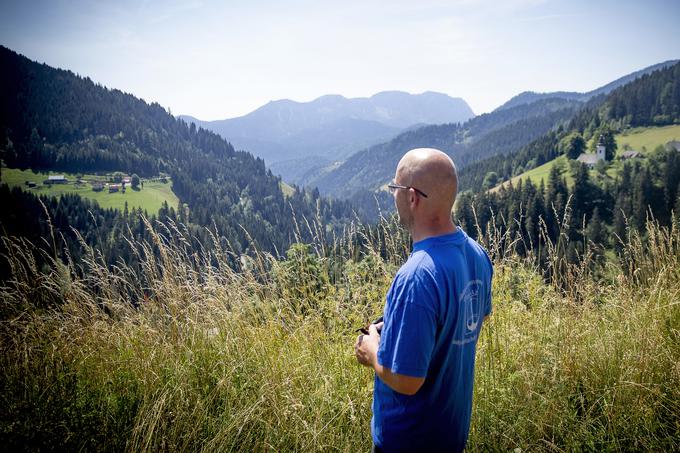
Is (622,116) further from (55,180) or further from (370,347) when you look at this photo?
(55,180)

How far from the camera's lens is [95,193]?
409ft

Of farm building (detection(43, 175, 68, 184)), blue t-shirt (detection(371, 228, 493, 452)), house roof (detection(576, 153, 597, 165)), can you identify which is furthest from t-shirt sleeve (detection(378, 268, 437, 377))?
farm building (detection(43, 175, 68, 184))

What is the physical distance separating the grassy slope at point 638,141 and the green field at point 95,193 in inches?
4543

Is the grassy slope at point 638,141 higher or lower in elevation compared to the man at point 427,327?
higher

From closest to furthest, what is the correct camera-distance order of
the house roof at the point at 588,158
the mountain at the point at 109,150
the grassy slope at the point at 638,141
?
the house roof at the point at 588,158, the grassy slope at the point at 638,141, the mountain at the point at 109,150

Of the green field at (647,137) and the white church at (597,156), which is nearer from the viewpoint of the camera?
the white church at (597,156)

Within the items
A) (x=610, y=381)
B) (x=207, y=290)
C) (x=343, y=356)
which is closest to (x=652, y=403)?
(x=610, y=381)

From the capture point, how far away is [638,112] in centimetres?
12512

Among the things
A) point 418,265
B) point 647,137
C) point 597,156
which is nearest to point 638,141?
point 647,137

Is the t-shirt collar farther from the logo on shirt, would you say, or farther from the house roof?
the house roof

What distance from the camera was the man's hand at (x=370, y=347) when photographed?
209 centimetres

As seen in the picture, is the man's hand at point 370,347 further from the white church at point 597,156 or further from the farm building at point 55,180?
the farm building at point 55,180

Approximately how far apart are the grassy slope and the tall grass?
362 ft

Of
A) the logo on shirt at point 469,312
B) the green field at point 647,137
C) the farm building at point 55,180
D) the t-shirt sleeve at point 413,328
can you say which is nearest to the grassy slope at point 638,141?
the green field at point 647,137
